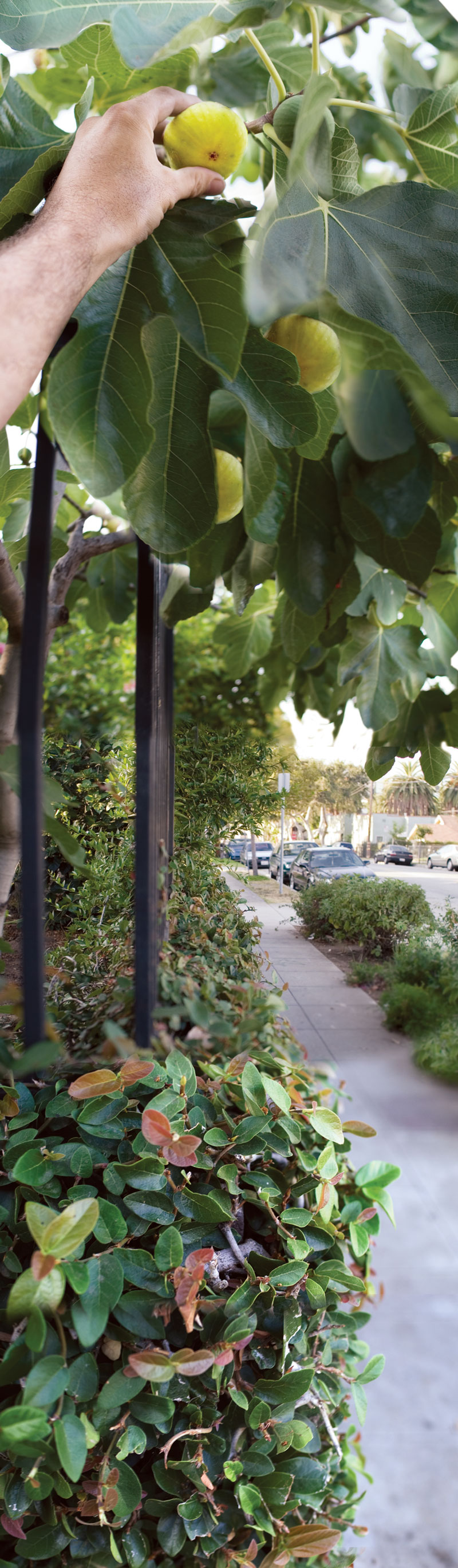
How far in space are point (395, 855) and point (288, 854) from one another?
58 millimetres

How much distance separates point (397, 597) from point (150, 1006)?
0.99ft

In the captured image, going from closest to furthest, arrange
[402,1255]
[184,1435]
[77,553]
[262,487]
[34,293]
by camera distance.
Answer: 1. [34,293]
2. [262,487]
3. [184,1435]
4. [77,553]
5. [402,1255]

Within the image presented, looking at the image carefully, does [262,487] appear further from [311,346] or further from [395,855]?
[395,855]

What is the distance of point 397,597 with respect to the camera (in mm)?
429

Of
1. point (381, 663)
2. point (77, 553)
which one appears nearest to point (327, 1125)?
point (381, 663)

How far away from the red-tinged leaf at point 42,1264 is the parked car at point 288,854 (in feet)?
0.63

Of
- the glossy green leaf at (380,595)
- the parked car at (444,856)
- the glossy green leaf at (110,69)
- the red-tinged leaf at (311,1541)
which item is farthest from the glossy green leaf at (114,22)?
the red-tinged leaf at (311,1541)

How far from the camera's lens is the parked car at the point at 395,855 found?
404mm

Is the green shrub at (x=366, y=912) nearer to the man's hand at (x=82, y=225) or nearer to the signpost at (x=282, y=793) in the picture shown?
the signpost at (x=282, y=793)

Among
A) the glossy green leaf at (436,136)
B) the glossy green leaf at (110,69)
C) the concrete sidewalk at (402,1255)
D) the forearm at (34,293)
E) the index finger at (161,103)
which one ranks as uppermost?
the glossy green leaf at (436,136)

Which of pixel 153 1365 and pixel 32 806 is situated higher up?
pixel 32 806

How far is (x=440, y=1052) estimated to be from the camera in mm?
357

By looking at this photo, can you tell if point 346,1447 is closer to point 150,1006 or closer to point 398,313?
point 150,1006

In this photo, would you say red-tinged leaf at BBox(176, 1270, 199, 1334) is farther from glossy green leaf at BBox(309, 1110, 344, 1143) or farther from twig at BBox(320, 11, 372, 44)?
twig at BBox(320, 11, 372, 44)
